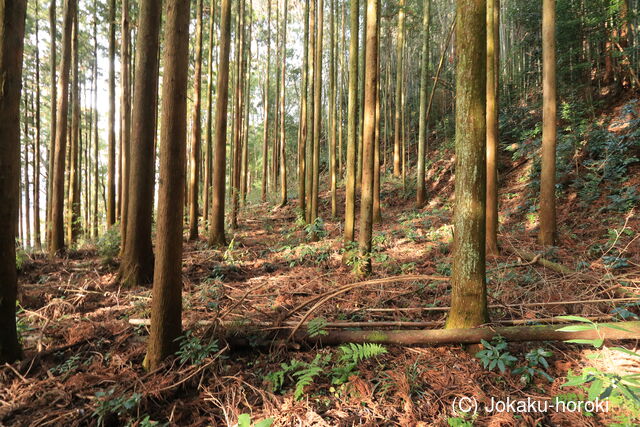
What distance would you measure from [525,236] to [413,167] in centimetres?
1023

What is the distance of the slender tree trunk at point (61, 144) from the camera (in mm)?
7648

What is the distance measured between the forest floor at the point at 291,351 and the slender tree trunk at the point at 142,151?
53 centimetres

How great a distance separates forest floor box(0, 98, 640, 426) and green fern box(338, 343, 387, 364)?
81 millimetres

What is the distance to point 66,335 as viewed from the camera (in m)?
3.51

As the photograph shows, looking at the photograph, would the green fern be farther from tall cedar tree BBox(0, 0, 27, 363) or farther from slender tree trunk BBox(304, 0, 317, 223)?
slender tree trunk BBox(304, 0, 317, 223)

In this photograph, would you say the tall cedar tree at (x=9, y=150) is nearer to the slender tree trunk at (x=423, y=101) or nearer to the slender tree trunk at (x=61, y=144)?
the slender tree trunk at (x=61, y=144)

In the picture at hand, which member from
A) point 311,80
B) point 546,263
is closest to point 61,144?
point 311,80

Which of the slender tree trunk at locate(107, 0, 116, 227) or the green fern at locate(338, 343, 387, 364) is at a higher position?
the slender tree trunk at locate(107, 0, 116, 227)

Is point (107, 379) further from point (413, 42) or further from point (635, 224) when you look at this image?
point (413, 42)

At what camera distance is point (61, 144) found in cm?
833

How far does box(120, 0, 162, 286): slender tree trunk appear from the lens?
4898mm

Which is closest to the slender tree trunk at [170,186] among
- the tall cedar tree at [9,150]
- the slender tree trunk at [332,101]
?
the tall cedar tree at [9,150]

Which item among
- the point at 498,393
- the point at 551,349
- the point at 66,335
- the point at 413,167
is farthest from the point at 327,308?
the point at 413,167

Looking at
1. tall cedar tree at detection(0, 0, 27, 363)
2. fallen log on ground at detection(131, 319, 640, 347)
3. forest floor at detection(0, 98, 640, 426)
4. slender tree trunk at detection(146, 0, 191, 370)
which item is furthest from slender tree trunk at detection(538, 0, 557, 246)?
tall cedar tree at detection(0, 0, 27, 363)
